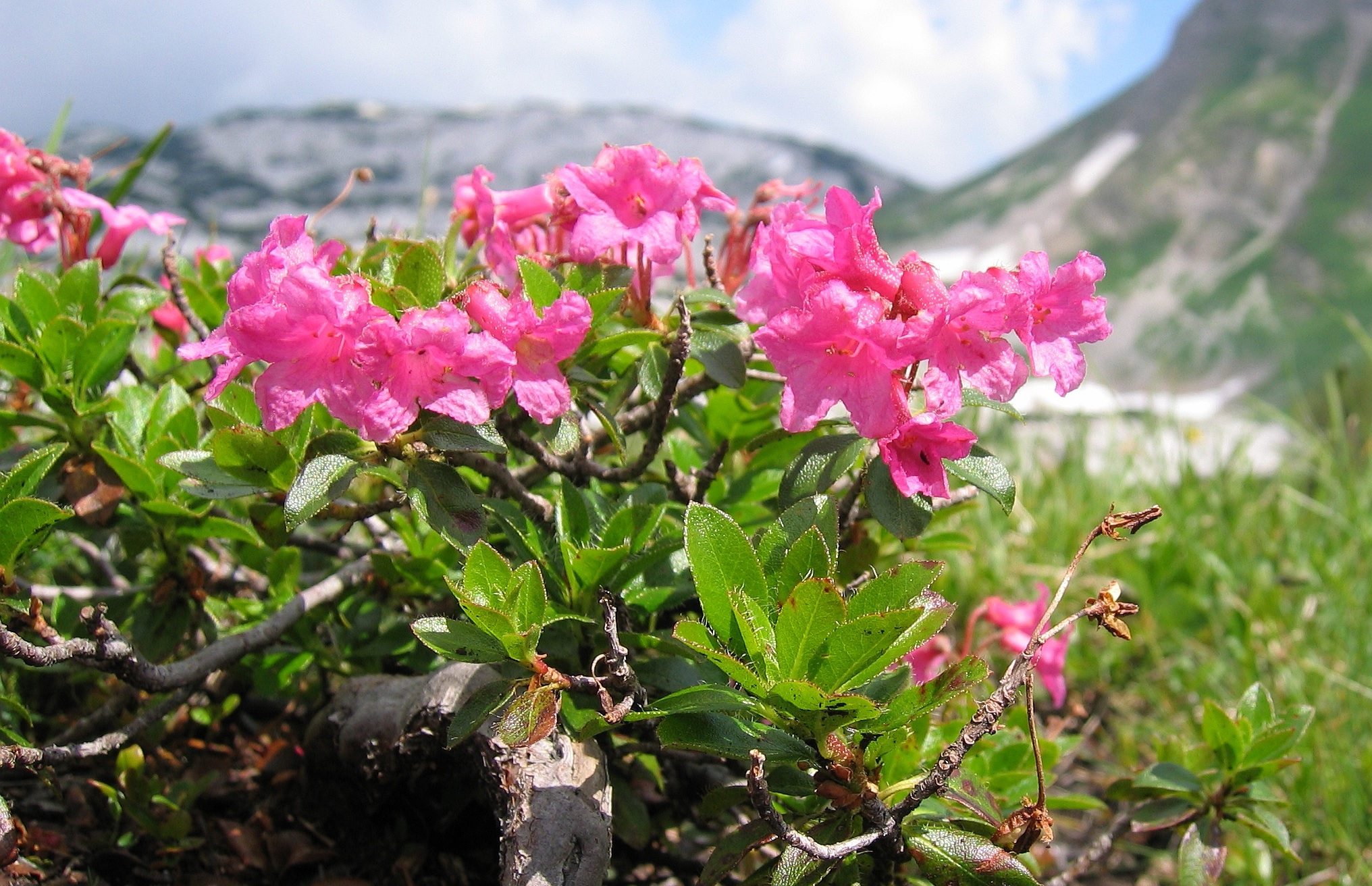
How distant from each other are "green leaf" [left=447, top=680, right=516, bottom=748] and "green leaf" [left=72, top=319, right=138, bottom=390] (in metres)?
0.77

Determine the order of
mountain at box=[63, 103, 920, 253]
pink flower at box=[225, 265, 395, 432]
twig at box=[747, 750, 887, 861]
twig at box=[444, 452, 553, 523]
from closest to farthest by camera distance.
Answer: twig at box=[747, 750, 887, 861] < pink flower at box=[225, 265, 395, 432] < twig at box=[444, 452, 553, 523] < mountain at box=[63, 103, 920, 253]

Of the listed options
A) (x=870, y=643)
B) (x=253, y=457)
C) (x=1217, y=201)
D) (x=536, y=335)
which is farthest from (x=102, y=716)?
(x=1217, y=201)

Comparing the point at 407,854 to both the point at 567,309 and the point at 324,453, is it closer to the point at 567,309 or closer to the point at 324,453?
the point at 324,453

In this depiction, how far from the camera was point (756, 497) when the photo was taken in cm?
139

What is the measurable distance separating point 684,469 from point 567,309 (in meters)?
0.48

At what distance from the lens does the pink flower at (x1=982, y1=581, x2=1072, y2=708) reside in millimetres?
1680

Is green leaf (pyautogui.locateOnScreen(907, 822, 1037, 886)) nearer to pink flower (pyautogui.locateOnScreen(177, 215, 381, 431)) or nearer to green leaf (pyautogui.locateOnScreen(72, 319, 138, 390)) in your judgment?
pink flower (pyautogui.locateOnScreen(177, 215, 381, 431))

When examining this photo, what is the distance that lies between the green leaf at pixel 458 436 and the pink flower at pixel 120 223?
81 cm

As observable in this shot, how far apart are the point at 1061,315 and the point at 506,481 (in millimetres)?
702

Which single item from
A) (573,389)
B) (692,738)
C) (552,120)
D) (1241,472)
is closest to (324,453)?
(573,389)

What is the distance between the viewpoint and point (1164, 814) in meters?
1.33

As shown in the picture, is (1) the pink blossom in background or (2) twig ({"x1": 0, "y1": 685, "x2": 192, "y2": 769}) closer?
(2) twig ({"x1": 0, "y1": 685, "x2": 192, "y2": 769})

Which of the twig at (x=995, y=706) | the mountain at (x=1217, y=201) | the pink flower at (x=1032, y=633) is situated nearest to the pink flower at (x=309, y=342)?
the twig at (x=995, y=706)

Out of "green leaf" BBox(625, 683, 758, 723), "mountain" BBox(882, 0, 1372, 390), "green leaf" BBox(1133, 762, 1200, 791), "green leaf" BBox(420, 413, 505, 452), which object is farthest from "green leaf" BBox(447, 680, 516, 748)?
"mountain" BBox(882, 0, 1372, 390)
